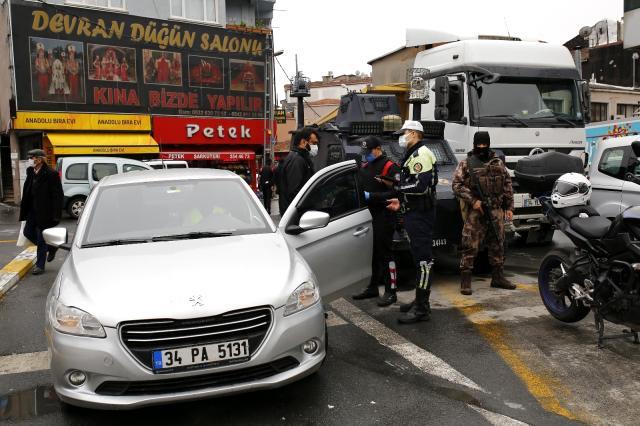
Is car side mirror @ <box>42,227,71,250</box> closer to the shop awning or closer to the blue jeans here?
the blue jeans

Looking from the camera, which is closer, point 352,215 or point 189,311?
point 189,311

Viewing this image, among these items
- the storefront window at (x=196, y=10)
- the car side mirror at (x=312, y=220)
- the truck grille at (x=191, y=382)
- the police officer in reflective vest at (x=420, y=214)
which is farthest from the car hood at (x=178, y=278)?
the storefront window at (x=196, y=10)

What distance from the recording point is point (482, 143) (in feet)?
21.3

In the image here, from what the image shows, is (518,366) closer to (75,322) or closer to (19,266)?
(75,322)

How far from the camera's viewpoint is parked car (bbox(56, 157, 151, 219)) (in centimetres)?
1694

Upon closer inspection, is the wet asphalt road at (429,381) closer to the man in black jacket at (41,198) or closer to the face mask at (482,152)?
the face mask at (482,152)

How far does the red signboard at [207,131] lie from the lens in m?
24.5

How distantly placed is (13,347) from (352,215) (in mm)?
3345

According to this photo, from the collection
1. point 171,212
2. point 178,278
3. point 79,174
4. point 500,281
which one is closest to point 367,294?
point 500,281

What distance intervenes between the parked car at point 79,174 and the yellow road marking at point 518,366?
13.6 m

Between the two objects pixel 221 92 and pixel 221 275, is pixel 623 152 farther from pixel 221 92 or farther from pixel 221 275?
pixel 221 92

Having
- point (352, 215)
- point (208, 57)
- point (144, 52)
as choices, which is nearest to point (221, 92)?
point (208, 57)

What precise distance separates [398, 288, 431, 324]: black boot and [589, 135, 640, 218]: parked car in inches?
143

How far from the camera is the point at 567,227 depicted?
4984 millimetres
